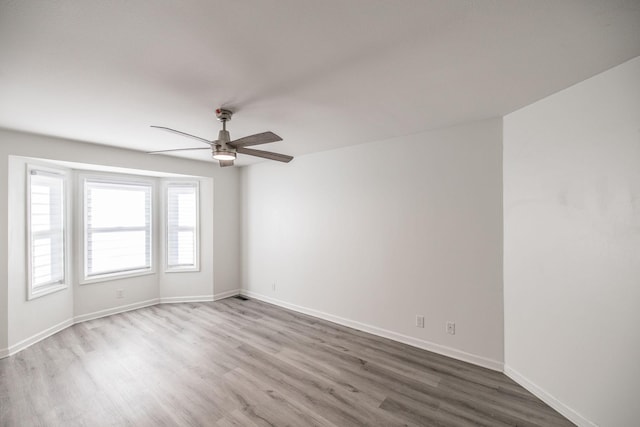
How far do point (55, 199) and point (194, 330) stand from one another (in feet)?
8.63

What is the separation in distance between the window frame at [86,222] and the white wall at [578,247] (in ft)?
17.0

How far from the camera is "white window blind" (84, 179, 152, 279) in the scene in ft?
13.2

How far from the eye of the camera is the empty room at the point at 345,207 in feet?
4.66

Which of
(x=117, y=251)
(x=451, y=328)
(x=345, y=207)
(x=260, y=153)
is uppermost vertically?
(x=260, y=153)

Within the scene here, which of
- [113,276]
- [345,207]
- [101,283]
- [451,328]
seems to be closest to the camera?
[451,328]

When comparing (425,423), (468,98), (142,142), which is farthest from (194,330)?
(468,98)

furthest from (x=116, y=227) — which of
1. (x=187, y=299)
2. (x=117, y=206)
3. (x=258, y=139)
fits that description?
(x=258, y=139)

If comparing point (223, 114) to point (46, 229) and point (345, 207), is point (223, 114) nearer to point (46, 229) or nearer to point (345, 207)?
point (345, 207)

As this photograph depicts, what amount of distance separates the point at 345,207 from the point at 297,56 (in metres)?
2.35

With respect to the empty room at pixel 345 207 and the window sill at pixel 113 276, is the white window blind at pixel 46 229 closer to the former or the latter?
the empty room at pixel 345 207

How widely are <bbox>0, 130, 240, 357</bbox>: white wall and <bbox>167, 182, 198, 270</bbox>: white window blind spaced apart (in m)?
0.16

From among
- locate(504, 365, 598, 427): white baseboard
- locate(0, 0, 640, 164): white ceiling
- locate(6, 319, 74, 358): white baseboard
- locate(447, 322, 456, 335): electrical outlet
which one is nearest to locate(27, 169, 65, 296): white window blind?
locate(6, 319, 74, 358): white baseboard

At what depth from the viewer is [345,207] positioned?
3.70 m

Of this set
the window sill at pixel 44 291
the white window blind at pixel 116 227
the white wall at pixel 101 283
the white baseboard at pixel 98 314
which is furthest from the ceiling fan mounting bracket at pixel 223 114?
the white baseboard at pixel 98 314
